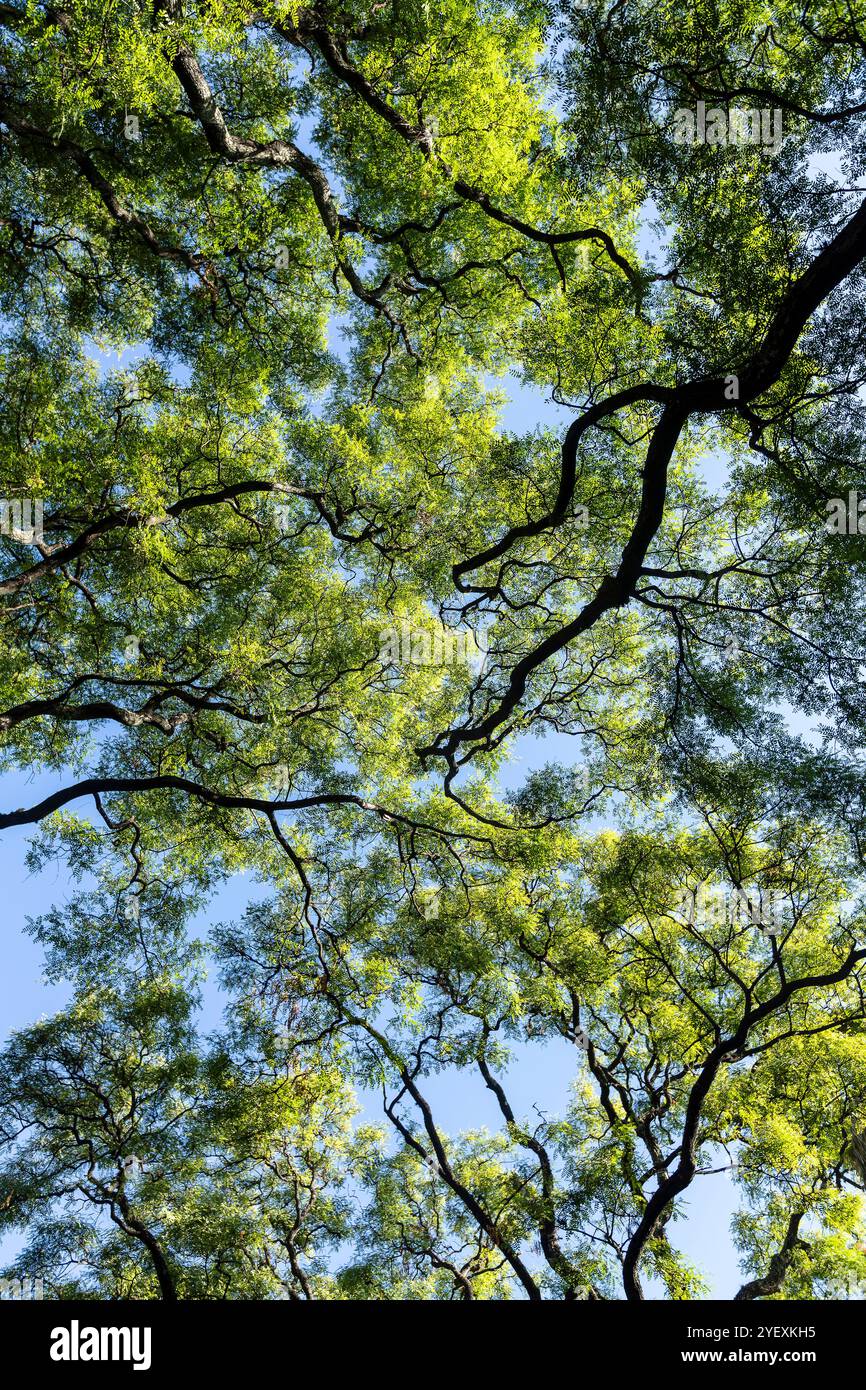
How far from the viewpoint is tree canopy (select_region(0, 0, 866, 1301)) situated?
756 cm

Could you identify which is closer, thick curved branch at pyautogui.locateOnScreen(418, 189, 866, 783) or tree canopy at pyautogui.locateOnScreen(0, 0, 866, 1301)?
thick curved branch at pyautogui.locateOnScreen(418, 189, 866, 783)

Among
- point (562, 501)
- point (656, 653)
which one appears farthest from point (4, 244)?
point (656, 653)

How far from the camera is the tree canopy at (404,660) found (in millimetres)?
7562

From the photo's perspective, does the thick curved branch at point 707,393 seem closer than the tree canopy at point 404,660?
Yes

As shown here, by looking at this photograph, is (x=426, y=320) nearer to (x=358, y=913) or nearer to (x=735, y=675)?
(x=735, y=675)

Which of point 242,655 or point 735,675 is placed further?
point 242,655

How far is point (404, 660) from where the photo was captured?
11.1m

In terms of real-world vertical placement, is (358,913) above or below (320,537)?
below

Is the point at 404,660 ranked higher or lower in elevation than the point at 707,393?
higher

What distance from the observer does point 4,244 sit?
853 cm

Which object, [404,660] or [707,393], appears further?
[404,660]
